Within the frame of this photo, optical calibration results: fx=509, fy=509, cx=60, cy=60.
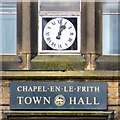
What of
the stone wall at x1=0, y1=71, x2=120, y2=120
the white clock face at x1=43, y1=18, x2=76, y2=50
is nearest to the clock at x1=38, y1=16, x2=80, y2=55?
the white clock face at x1=43, y1=18, x2=76, y2=50

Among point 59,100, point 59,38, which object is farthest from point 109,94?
point 59,38

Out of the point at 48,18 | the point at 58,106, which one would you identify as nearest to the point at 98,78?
the point at 58,106

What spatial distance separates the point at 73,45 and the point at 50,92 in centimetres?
84

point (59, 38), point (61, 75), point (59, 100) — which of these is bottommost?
point (59, 100)

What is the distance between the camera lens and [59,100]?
791cm

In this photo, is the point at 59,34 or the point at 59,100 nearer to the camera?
the point at 59,100

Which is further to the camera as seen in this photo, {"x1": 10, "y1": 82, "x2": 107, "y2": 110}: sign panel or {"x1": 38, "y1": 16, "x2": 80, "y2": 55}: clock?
{"x1": 38, "y1": 16, "x2": 80, "y2": 55}: clock

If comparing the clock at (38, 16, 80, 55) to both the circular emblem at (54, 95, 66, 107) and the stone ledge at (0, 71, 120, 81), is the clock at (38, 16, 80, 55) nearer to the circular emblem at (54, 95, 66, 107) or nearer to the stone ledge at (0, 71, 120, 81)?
the stone ledge at (0, 71, 120, 81)

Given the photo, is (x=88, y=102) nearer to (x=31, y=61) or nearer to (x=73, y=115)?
(x=73, y=115)

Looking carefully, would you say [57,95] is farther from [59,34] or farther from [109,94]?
[59,34]

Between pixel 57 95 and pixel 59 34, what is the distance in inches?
38.3

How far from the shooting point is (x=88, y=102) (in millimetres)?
7898

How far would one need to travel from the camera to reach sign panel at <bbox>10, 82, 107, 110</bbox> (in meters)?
7.89

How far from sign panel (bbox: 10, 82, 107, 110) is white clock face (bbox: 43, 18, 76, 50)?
636 mm
